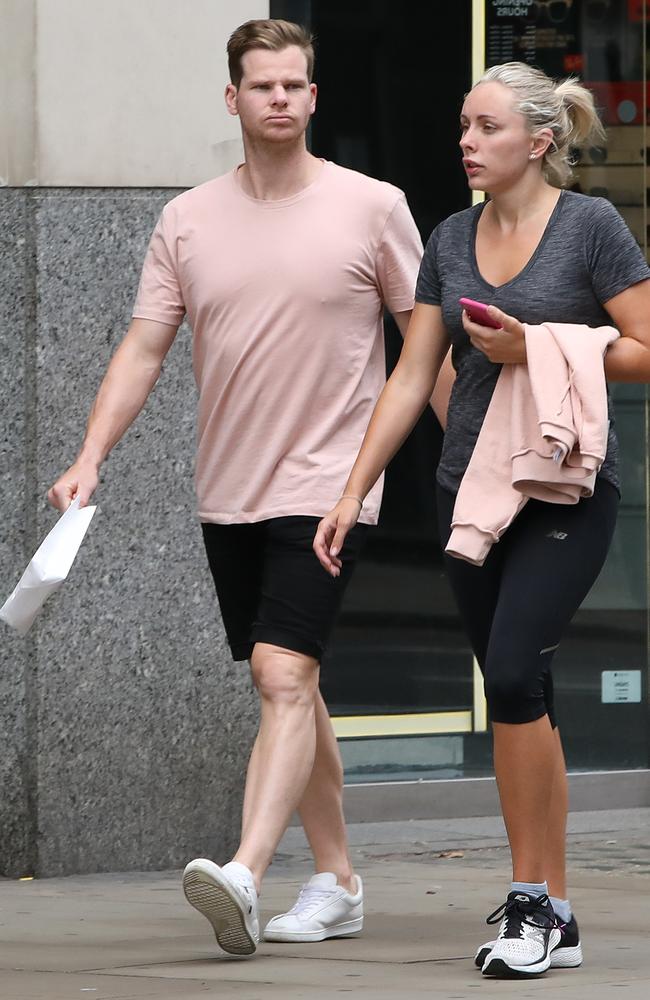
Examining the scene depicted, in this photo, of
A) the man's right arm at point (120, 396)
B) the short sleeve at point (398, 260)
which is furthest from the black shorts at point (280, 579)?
the short sleeve at point (398, 260)

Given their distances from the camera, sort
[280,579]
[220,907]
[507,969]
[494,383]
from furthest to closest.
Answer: [280,579] → [494,383] → [220,907] → [507,969]

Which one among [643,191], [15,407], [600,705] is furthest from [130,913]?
[643,191]

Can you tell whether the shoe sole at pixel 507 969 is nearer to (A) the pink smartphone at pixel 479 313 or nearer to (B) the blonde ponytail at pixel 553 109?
(A) the pink smartphone at pixel 479 313

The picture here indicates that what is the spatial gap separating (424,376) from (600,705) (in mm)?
3440

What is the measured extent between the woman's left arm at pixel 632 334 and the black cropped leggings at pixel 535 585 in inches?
10.4

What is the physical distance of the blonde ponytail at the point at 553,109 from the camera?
4.95 m

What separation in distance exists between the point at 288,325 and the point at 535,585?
959 mm

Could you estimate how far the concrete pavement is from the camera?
4.61 metres

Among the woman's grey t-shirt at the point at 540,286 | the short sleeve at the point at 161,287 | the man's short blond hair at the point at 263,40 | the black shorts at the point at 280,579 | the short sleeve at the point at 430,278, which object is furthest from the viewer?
the short sleeve at the point at 161,287

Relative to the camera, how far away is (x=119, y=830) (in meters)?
6.54

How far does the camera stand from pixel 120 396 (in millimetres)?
5441

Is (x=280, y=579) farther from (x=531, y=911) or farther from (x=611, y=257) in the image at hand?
(x=611, y=257)

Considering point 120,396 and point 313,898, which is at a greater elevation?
point 120,396

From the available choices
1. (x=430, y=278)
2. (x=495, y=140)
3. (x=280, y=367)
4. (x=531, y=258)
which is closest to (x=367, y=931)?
(x=280, y=367)
